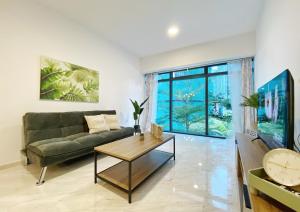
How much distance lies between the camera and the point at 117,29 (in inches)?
127

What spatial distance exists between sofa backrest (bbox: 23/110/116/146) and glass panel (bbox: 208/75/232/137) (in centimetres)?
329

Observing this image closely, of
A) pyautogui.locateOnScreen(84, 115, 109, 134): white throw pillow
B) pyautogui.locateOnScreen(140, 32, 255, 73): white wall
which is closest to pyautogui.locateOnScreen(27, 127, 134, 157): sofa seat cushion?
pyautogui.locateOnScreen(84, 115, 109, 134): white throw pillow

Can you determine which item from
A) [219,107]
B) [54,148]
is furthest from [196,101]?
[54,148]

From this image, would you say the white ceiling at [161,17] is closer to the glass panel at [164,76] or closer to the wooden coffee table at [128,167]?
the glass panel at [164,76]

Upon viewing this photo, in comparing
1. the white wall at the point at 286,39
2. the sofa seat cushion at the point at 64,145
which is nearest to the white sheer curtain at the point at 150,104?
the sofa seat cushion at the point at 64,145

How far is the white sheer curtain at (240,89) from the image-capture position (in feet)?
11.1

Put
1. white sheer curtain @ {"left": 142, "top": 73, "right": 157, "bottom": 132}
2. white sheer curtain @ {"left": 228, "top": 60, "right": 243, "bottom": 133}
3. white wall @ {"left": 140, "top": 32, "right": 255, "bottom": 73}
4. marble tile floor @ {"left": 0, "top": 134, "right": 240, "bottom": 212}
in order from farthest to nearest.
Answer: white sheer curtain @ {"left": 142, "top": 73, "right": 157, "bottom": 132} < white sheer curtain @ {"left": 228, "top": 60, "right": 243, "bottom": 133} < white wall @ {"left": 140, "top": 32, "right": 255, "bottom": 73} < marble tile floor @ {"left": 0, "top": 134, "right": 240, "bottom": 212}

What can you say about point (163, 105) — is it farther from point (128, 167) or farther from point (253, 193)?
point (253, 193)

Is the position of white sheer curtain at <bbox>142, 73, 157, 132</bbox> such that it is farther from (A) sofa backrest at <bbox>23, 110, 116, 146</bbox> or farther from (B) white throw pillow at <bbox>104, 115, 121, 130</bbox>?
(A) sofa backrest at <bbox>23, 110, 116, 146</bbox>

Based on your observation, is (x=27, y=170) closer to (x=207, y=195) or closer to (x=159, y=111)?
(x=207, y=195)

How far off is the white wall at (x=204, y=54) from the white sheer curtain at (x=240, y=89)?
25 centimetres

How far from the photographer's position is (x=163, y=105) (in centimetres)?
507

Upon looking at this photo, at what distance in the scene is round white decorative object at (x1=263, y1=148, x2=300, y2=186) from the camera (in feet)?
2.27

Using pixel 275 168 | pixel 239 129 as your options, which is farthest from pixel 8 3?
pixel 239 129
